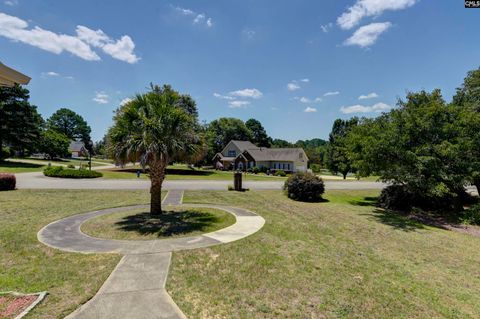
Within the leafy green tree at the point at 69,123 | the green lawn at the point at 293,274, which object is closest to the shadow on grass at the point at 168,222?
the green lawn at the point at 293,274

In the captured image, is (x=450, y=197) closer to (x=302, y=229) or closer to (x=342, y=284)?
(x=302, y=229)

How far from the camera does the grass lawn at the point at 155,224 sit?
8.59 meters

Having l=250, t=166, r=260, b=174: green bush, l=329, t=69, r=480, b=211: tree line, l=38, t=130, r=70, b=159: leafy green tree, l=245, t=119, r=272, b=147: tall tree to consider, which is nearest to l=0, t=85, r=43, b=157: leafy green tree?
l=38, t=130, r=70, b=159: leafy green tree

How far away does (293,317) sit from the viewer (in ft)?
13.9

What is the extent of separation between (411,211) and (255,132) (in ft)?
218

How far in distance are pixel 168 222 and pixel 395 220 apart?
11338 mm

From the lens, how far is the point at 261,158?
1978 inches

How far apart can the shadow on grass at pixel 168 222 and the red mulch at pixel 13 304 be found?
4.08 meters

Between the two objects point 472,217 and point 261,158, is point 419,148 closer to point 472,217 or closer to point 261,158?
point 472,217

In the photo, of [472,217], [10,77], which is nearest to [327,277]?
[10,77]

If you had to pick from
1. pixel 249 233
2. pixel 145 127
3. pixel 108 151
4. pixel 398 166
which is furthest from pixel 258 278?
pixel 398 166

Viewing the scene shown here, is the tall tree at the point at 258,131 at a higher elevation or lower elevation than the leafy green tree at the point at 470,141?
higher

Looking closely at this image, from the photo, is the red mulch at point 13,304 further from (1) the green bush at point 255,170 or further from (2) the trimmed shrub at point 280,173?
(1) the green bush at point 255,170

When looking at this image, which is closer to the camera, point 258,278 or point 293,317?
point 293,317
